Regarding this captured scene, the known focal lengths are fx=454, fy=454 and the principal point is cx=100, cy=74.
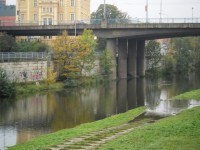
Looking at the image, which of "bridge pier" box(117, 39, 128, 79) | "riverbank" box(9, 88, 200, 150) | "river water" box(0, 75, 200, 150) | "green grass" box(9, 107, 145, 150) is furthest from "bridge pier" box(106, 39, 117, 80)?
"riverbank" box(9, 88, 200, 150)

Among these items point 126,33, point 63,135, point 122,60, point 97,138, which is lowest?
point 63,135

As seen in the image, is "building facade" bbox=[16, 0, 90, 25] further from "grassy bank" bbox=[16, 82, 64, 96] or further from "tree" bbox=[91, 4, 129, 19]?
"grassy bank" bbox=[16, 82, 64, 96]

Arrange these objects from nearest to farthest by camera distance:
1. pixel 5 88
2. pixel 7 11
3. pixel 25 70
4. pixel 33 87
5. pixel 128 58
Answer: pixel 5 88 < pixel 33 87 < pixel 25 70 < pixel 128 58 < pixel 7 11

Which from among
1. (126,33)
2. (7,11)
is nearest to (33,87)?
(126,33)

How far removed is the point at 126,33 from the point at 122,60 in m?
12.9

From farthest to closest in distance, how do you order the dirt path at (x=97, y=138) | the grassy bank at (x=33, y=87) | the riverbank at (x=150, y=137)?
the grassy bank at (x=33, y=87)
the dirt path at (x=97, y=138)
the riverbank at (x=150, y=137)

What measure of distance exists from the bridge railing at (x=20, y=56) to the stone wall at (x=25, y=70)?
1.07m

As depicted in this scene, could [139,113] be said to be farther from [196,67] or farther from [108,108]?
[196,67]

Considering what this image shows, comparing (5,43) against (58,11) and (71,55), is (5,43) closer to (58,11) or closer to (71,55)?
(71,55)

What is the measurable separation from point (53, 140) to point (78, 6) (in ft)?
313

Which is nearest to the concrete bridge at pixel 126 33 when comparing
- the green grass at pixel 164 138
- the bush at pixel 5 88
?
the bush at pixel 5 88

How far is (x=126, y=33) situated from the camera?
293 ft

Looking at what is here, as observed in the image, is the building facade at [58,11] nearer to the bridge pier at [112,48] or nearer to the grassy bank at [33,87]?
the bridge pier at [112,48]

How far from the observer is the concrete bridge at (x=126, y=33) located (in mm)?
85188
